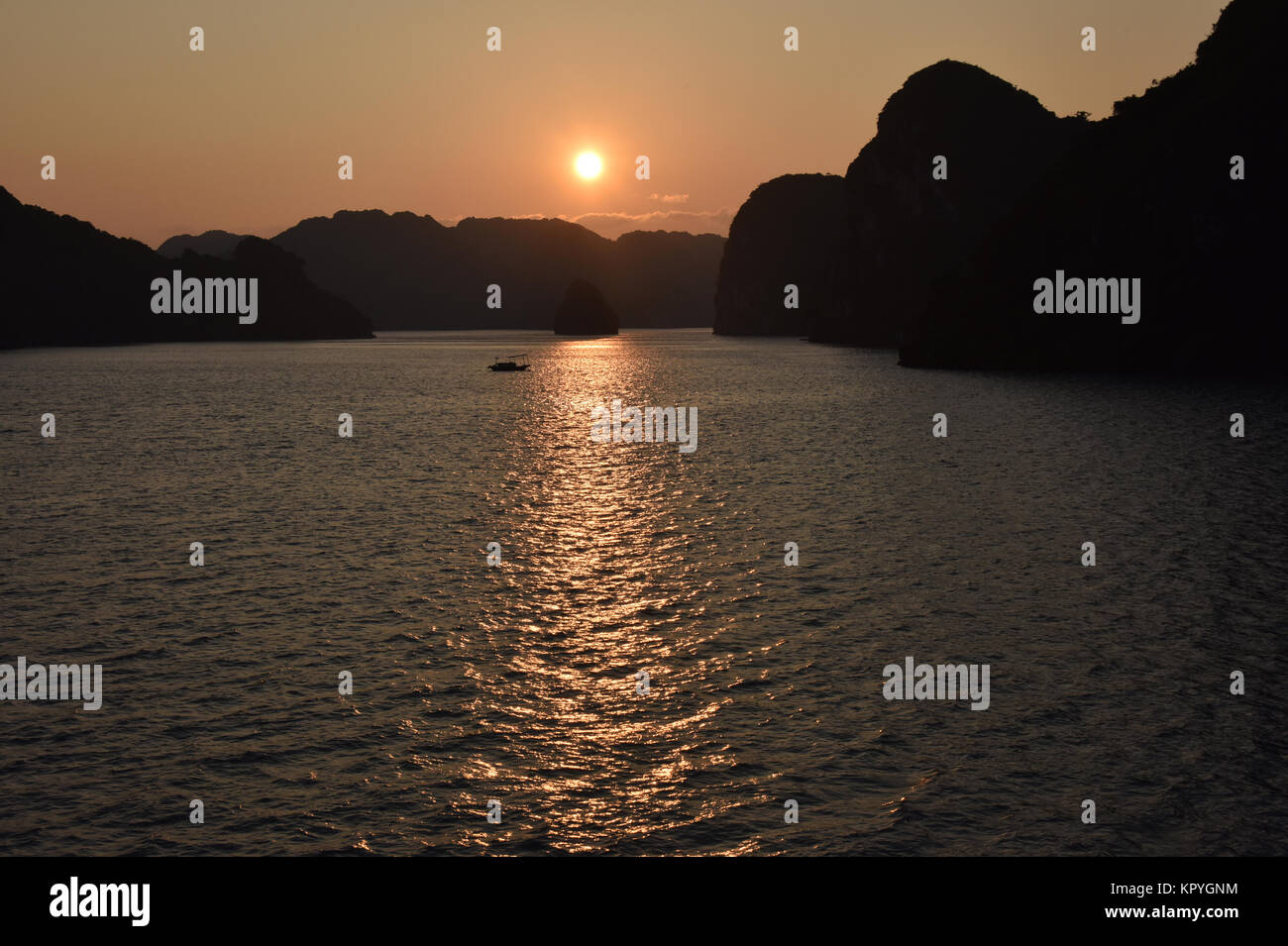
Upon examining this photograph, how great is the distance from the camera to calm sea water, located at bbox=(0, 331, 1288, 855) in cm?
1761

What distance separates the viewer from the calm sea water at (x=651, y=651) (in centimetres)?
1761

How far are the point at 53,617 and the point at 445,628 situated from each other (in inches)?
477

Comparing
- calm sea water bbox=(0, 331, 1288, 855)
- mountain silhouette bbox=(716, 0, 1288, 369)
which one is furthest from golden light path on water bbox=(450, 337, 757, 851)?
mountain silhouette bbox=(716, 0, 1288, 369)

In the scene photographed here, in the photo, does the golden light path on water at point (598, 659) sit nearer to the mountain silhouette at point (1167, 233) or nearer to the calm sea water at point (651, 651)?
the calm sea water at point (651, 651)

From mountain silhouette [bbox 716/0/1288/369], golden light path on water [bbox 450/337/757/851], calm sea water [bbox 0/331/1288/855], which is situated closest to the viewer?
calm sea water [bbox 0/331/1288/855]

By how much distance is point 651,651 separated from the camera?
26906 millimetres

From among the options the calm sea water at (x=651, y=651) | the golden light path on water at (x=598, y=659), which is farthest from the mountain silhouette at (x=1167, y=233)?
the golden light path on water at (x=598, y=659)

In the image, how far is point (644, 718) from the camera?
22.1 meters

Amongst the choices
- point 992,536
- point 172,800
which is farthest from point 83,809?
point 992,536

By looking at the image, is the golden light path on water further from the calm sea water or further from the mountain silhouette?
the mountain silhouette

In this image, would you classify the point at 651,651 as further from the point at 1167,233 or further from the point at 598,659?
the point at 1167,233

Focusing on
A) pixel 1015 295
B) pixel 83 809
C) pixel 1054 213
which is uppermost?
pixel 1054 213
